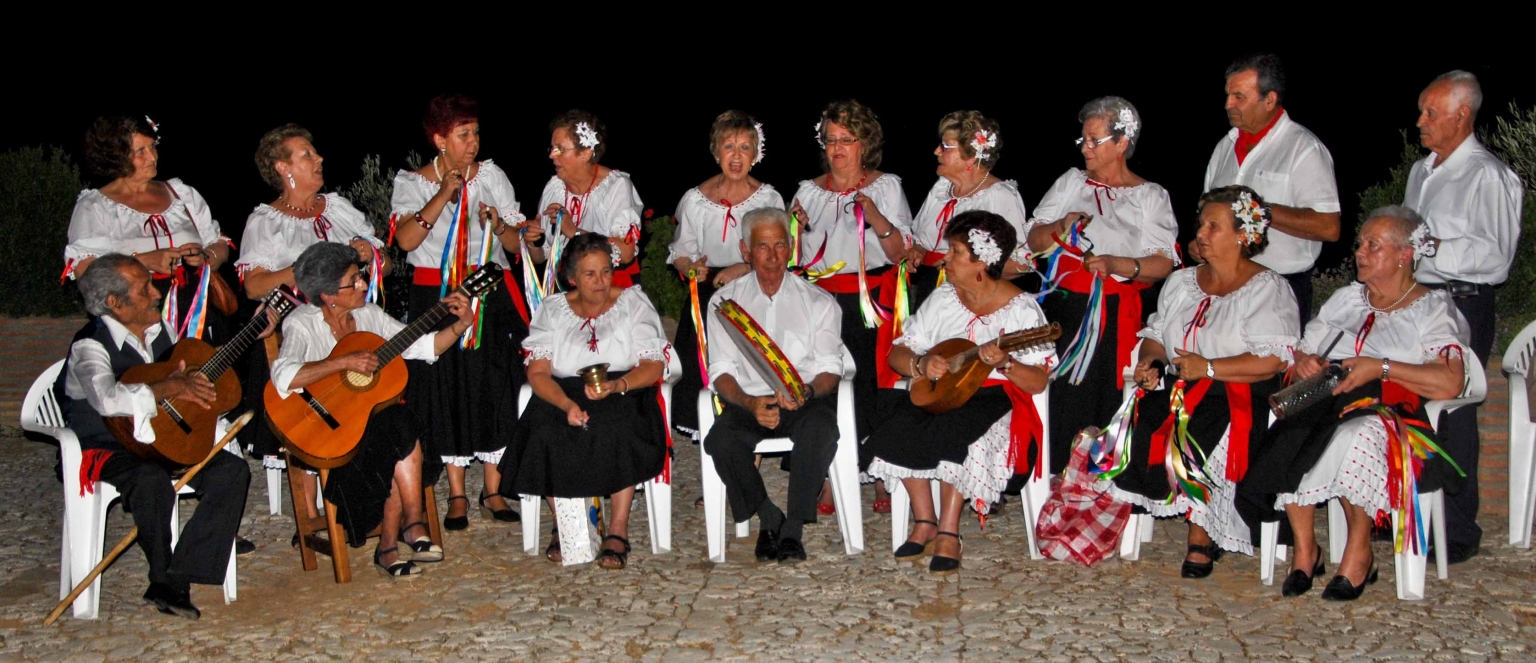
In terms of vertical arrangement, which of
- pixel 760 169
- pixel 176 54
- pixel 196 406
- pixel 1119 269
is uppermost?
pixel 176 54

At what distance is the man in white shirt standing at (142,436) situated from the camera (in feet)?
14.1

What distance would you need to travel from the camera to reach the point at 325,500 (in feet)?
15.3

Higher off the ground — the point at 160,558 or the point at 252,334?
the point at 252,334

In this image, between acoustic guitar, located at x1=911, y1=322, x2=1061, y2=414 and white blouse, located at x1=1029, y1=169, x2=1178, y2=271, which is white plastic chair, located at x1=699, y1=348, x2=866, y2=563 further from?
white blouse, located at x1=1029, y1=169, x2=1178, y2=271

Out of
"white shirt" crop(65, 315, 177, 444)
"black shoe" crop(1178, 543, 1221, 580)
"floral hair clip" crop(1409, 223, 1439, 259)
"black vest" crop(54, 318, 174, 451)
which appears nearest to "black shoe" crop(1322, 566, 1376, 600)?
"black shoe" crop(1178, 543, 1221, 580)

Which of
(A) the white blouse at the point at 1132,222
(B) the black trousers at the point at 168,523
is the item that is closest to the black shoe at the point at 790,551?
(A) the white blouse at the point at 1132,222

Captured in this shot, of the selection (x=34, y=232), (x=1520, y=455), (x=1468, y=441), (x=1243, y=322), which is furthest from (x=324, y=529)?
(x=34, y=232)

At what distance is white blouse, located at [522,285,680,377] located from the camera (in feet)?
16.5

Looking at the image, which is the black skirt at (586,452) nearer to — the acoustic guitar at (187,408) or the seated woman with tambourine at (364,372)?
the seated woman with tambourine at (364,372)

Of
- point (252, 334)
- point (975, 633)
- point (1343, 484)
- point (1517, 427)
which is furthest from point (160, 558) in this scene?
point (1517, 427)

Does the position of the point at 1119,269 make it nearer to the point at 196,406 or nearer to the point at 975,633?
the point at 975,633

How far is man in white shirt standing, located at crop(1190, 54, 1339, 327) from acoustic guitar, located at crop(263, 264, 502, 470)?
104 inches

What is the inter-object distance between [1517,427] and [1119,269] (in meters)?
1.50

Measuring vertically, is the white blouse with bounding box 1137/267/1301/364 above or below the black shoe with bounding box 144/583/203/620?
above
